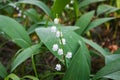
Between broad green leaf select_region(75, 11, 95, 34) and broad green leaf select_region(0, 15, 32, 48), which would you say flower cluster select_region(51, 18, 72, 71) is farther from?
broad green leaf select_region(75, 11, 95, 34)

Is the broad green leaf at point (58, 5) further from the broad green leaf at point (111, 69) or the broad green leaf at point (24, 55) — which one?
the broad green leaf at point (111, 69)

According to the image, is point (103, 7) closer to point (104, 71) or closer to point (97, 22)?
point (97, 22)

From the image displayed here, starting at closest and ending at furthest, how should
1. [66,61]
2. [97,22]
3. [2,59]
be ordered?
[66,61] < [97,22] < [2,59]

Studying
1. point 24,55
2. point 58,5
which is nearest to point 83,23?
point 58,5

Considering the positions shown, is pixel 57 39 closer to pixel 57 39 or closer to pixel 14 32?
pixel 57 39

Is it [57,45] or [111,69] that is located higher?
[57,45]

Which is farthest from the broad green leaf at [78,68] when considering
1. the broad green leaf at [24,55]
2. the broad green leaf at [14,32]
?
the broad green leaf at [14,32]

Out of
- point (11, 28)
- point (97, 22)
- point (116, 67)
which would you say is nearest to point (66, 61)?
point (116, 67)

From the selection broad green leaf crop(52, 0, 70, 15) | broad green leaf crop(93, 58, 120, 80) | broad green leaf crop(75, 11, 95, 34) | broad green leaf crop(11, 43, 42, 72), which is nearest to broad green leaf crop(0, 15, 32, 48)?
broad green leaf crop(11, 43, 42, 72)
